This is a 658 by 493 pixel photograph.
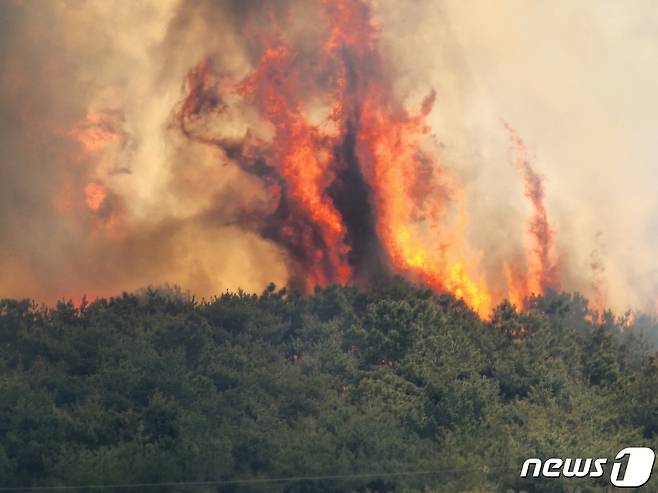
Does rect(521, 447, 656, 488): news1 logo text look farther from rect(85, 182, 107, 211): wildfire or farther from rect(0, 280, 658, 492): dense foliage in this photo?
rect(85, 182, 107, 211): wildfire

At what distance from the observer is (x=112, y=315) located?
97125 mm

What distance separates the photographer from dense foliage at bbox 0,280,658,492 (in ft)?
253

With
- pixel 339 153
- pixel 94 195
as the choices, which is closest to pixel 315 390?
pixel 339 153

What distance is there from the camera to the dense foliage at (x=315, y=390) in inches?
3041

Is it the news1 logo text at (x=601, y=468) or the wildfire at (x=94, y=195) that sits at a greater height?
the wildfire at (x=94, y=195)

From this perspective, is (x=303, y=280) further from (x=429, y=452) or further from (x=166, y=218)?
(x=429, y=452)

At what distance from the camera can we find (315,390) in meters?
89.8

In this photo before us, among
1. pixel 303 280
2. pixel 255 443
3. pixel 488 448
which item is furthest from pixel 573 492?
pixel 303 280

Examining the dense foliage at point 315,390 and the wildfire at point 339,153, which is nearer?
the dense foliage at point 315,390

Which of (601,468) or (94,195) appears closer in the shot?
(601,468)

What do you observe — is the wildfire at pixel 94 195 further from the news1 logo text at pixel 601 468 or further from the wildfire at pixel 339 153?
the news1 logo text at pixel 601 468

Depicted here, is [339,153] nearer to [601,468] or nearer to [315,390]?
[315,390]

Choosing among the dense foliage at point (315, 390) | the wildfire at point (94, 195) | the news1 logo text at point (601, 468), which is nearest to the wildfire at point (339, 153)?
the dense foliage at point (315, 390)

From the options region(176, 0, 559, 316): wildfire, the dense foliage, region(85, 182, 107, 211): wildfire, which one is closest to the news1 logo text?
the dense foliage
